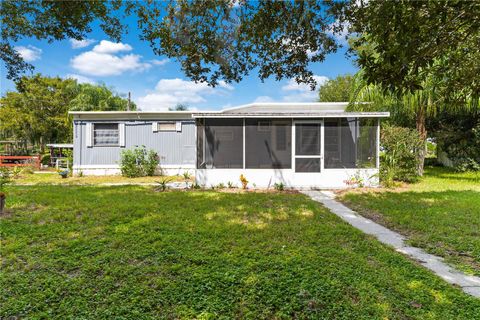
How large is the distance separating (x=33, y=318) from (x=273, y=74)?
4.17 m

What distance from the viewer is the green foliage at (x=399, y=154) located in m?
9.44

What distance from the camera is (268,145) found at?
914 cm

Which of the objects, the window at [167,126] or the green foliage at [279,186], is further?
the window at [167,126]

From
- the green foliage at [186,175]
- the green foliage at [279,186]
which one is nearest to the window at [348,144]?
the green foliage at [279,186]

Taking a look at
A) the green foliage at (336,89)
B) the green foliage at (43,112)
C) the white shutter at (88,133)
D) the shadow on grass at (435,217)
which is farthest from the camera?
the green foliage at (336,89)

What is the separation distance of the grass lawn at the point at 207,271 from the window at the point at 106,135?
7.93 meters

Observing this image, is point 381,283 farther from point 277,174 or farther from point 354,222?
point 277,174

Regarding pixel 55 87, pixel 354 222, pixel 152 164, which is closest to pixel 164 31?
pixel 354 222

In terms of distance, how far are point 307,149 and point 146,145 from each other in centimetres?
762

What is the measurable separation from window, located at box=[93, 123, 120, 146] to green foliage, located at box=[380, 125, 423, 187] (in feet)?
37.7

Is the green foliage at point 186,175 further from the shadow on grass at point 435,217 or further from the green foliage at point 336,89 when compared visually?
the green foliage at point 336,89

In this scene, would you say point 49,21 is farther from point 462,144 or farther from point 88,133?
point 462,144

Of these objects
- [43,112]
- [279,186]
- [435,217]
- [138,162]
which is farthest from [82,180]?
[43,112]

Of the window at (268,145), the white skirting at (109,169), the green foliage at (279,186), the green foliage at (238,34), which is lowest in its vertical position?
the green foliage at (279,186)
